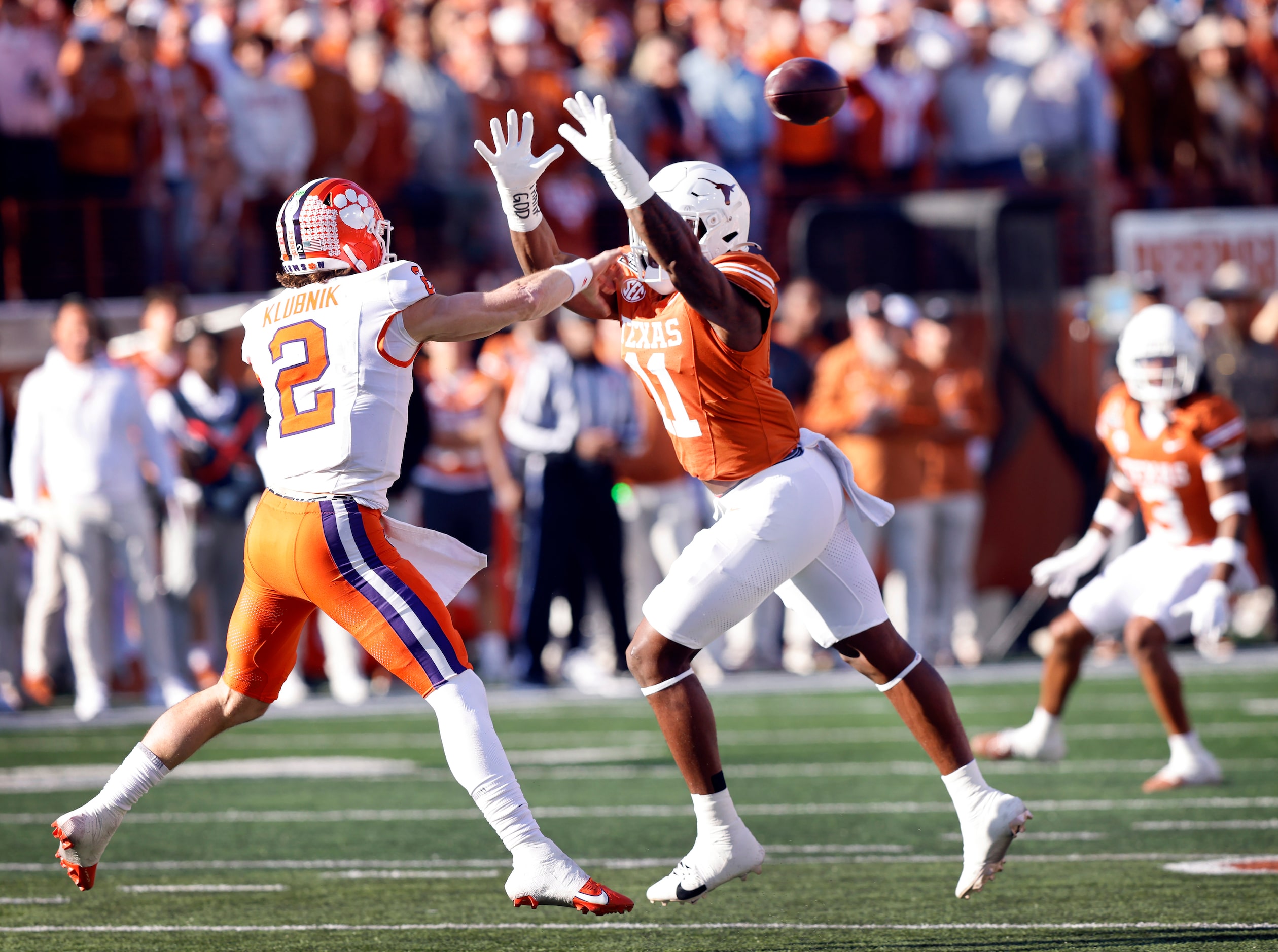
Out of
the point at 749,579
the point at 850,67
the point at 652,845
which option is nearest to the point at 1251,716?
the point at 652,845

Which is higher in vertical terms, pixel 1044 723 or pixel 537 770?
pixel 1044 723

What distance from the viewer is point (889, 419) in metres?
11.4

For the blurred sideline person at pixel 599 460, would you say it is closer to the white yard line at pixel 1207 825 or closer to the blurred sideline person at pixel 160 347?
the blurred sideline person at pixel 160 347

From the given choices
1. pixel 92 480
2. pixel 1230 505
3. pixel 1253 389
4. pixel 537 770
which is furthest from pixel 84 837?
pixel 1253 389

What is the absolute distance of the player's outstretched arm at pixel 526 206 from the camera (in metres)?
5.19

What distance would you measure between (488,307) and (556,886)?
145 centimetres

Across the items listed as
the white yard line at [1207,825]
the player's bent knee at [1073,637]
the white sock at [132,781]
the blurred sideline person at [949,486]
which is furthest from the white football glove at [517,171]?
the blurred sideline person at [949,486]

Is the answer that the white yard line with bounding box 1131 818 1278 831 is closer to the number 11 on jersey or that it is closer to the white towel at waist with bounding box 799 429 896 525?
the white towel at waist with bounding box 799 429 896 525

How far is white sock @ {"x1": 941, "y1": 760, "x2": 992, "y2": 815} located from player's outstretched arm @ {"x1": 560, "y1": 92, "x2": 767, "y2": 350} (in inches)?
55.0

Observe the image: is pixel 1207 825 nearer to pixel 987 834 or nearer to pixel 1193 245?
pixel 987 834

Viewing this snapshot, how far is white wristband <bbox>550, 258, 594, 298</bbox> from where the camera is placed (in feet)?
16.2

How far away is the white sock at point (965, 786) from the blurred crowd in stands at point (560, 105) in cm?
694

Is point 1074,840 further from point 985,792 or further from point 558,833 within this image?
point 558,833

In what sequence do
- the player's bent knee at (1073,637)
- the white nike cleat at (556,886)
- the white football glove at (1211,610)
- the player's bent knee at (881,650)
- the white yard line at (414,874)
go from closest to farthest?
the white nike cleat at (556,886), the player's bent knee at (881,650), the white yard line at (414,874), the white football glove at (1211,610), the player's bent knee at (1073,637)
